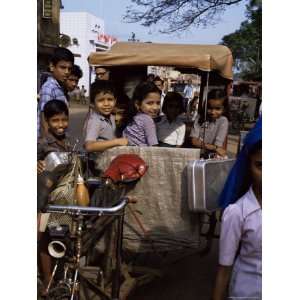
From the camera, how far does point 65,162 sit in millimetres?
2705

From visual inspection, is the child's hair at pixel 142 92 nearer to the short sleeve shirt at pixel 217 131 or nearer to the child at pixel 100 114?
the child at pixel 100 114

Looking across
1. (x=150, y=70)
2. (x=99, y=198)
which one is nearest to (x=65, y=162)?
(x=99, y=198)

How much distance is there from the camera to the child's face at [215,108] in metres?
3.84

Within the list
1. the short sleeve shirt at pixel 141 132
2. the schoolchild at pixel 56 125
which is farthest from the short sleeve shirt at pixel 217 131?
the schoolchild at pixel 56 125

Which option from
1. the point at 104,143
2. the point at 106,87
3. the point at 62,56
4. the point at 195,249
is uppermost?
the point at 62,56

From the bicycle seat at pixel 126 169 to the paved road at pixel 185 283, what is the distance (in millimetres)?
968

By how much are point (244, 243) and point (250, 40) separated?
578 cm

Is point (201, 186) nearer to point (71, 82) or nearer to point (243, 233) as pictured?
point (243, 233)

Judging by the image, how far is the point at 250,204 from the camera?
1645mm

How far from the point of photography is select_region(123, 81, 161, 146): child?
3146 millimetres

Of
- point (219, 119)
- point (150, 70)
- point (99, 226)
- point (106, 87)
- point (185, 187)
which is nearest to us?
point (99, 226)

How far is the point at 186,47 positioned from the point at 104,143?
1523 millimetres
